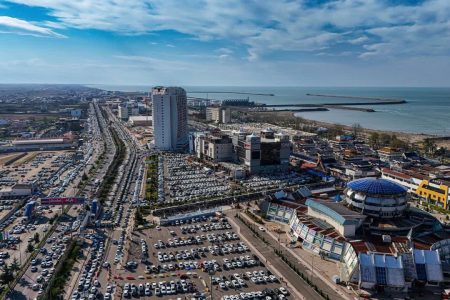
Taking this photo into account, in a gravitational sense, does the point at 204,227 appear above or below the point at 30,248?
below

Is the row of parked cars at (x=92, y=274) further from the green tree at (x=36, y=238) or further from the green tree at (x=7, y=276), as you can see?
the green tree at (x=36, y=238)

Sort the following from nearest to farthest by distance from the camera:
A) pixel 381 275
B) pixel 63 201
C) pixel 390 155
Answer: pixel 381 275, pixel 63 201, pixel 390 155

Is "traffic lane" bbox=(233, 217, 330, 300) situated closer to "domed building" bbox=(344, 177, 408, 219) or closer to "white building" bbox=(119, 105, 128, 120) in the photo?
"domed building" bbox=(344, 177, 408, 219)

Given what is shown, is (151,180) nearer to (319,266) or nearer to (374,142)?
(319,266)

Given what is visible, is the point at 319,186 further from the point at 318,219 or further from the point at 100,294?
the point at 100,294

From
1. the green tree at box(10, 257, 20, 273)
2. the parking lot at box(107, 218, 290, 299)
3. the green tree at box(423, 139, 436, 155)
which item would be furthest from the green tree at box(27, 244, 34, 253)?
the green tree at box(423, 139, 436, 155)

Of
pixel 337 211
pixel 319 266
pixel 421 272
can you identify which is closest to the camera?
pixel 421 272

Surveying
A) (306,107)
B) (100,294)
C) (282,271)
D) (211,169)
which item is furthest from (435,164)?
(306,107)

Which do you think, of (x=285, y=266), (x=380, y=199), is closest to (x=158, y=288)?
(x=285, y=266)
